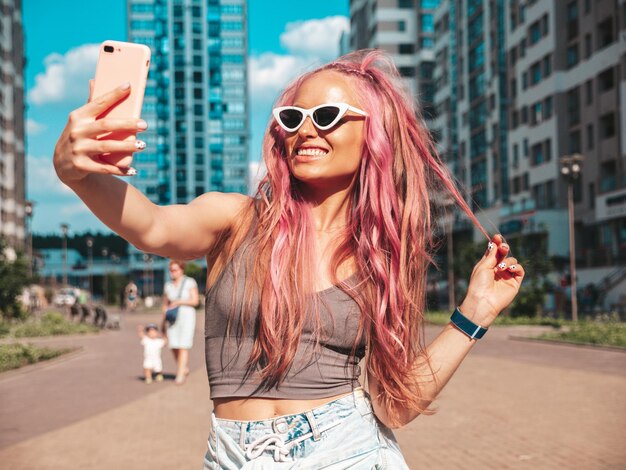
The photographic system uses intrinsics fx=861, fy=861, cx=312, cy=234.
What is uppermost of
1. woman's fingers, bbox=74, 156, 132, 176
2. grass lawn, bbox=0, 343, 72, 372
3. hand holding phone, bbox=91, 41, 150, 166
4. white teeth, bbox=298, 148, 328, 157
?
hand holding phone, bbox=91, 41, 150, 166

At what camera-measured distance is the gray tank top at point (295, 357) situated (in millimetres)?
2348

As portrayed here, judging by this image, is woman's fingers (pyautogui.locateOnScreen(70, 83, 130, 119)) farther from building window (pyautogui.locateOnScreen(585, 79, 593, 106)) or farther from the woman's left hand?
building window (pyautogui.locateOnScreen(585, 79, 593, 106))

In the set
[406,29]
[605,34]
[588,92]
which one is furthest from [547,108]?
[406,29]

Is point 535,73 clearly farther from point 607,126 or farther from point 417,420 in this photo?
point 417,420

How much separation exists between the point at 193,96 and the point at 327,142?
143251 mm

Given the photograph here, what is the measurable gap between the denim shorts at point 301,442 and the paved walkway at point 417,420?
5.22m

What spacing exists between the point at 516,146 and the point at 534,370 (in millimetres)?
49956

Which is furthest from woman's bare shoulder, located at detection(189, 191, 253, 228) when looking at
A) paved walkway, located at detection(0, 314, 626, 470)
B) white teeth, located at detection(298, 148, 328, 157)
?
paved walkway, located at detection(0, 314, 626, 470)

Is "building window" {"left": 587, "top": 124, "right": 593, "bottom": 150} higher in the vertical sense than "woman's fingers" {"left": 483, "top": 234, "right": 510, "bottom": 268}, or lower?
higher

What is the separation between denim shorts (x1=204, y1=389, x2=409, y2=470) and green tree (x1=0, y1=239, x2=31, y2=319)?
Result: 25.5 metres

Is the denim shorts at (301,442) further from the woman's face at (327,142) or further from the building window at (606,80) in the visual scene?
the building window at (606,80)

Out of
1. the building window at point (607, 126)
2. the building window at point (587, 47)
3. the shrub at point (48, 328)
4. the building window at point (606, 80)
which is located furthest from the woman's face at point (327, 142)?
the building window at point (587, 47)

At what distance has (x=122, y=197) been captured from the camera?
1918mm

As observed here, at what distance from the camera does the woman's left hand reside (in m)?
2.68
